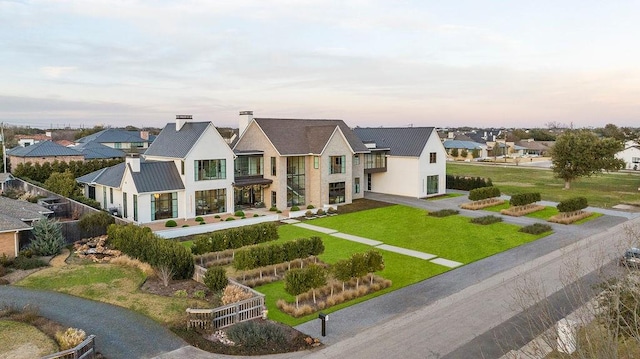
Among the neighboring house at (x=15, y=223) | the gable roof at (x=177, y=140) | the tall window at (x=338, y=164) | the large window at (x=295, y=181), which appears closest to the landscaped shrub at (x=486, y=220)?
the tall window at (x=338, y=164)

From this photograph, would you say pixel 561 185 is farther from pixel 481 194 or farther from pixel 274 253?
pixel 274 253

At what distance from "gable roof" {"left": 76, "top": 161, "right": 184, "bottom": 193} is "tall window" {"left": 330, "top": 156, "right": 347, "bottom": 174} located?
45.5 feet

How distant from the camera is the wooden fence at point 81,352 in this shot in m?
13.1

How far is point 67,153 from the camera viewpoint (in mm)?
54000

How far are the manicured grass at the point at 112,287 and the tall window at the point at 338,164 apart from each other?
73.7 ft

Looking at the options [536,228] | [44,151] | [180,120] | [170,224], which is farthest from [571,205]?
[44,151]

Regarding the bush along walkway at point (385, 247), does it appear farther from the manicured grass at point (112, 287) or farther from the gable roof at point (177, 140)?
the manicured grass at point (112, 287)

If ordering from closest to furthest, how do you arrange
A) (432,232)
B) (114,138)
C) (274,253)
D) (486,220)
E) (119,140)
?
(274,253) → (432,232) → (486,220) → (114,138) → (119,140)

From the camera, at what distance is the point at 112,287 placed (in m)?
20.9

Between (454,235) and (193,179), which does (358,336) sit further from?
(193,179)

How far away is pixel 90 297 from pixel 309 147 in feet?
83.7

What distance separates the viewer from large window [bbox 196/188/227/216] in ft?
119

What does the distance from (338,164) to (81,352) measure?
31160mm

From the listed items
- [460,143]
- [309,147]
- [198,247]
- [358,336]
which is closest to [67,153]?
[309,147]
